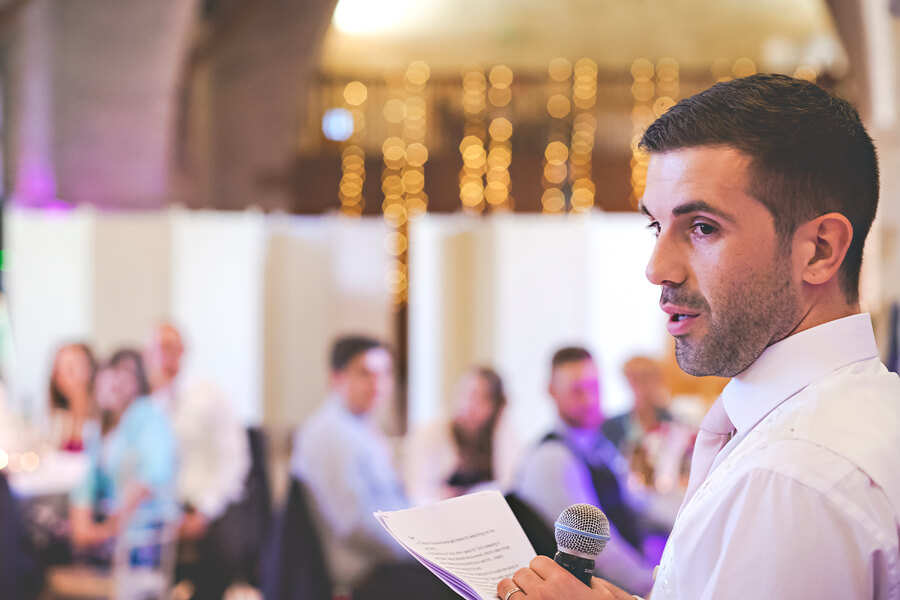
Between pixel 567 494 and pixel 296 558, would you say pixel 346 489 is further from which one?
pixel 567 494

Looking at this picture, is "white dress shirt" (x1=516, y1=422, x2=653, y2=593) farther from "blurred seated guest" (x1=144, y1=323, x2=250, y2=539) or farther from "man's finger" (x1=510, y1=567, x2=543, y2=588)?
"man's finger" (x1=510, y1=567, x2=543, y2=588)

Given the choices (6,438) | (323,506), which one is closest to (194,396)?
(6,438)

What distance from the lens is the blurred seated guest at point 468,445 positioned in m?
4.53

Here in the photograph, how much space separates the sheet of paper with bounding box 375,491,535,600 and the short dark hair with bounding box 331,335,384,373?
302 centimetres

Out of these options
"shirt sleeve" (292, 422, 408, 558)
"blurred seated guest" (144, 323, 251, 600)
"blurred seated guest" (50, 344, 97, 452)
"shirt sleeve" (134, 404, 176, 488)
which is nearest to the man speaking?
"shirt sleeve" (292, 422, 408, 558)

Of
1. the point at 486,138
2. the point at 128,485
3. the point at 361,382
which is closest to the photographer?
the point at 361,382

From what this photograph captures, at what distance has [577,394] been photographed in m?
3.87

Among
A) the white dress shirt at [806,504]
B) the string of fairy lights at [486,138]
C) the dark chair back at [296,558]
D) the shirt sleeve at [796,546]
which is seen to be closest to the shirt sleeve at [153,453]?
the dark chair back at [296,558]

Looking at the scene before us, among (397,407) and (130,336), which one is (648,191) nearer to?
(130,336)

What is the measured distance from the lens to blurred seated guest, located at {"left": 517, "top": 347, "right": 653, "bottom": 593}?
3301mm

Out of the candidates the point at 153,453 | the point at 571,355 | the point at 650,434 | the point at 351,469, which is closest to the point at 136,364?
the point at 153,453

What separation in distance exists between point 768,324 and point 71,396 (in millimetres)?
4873

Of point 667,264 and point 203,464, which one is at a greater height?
point 667,264

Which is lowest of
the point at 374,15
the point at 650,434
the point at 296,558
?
the point at 296,558
